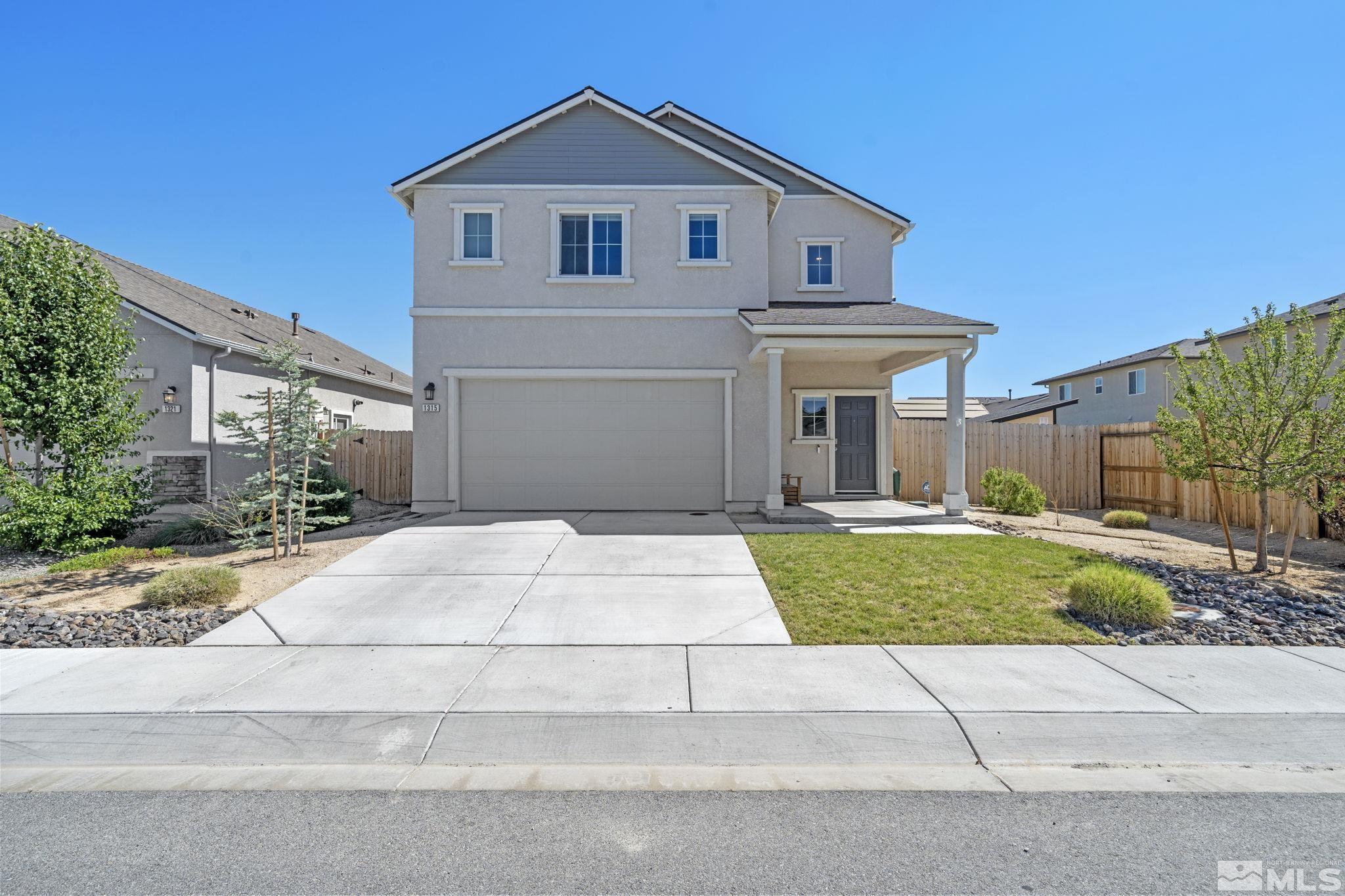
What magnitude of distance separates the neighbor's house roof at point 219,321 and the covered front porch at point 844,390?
7684 mm

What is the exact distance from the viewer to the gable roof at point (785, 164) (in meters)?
14.3

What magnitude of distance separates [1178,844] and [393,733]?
14.1 feet

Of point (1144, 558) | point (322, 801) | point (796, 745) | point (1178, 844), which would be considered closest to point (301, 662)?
point (322, 801)

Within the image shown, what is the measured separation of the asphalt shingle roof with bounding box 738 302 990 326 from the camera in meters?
11.2

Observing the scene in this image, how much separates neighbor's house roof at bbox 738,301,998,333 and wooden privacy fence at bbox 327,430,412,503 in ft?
28.9

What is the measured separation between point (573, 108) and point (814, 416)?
786 centimetres

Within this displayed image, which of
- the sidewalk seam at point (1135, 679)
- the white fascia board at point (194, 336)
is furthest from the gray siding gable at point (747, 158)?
the sidewalk seam at point (1135, 679)

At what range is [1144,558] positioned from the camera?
28.4ft

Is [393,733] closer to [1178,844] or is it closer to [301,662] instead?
[301,662]

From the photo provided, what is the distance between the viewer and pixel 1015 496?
13.5 m
